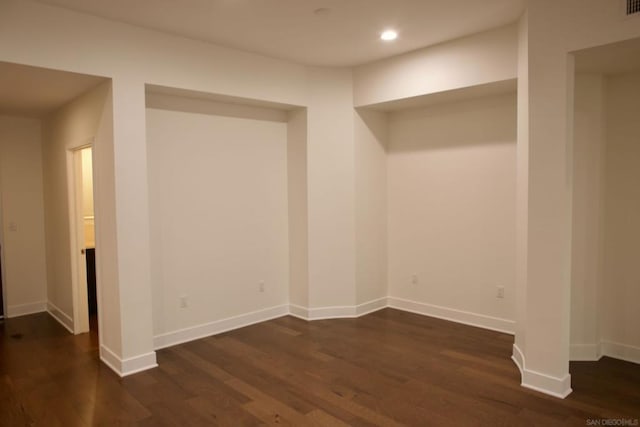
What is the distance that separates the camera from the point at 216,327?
4.60 m

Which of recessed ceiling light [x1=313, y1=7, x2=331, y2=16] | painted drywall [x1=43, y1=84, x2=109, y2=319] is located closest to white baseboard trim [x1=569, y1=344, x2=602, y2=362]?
recessed ceiling light [x1=313, y1=7, x2=331, y2=16]

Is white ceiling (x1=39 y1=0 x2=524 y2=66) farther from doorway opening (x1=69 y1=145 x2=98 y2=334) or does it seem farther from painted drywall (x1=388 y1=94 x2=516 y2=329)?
doorway opening (x1=69 y1=145 x2=98 y2=334)

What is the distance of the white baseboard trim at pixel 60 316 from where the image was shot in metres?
4.80

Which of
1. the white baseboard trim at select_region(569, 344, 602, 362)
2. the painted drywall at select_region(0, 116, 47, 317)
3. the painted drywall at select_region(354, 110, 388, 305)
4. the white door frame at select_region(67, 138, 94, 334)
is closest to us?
the white baseboard trim at select_region(569, 344, 602, 362)

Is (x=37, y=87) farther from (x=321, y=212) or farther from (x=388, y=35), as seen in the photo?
(x=388, y=35)

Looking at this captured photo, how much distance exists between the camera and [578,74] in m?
3.51

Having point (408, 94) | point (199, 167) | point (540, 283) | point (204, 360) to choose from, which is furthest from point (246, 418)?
point (408, 94)

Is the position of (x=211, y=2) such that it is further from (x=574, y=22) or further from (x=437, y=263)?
(x=437, y=263)

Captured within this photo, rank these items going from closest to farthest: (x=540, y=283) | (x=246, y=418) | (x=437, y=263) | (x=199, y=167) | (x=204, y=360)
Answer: (x=246, y=418) < (x=540, y=283) < (x=204, y=360) < (x=199, y=167) < (x=437, y=263)

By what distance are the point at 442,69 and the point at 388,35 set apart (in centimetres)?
67

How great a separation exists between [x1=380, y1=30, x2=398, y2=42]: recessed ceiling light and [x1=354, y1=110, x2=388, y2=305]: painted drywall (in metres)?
1.11

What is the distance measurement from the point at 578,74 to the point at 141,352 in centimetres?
434

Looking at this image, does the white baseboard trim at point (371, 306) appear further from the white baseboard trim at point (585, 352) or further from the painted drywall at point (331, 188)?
the white baseboard trim at point (585, 352)

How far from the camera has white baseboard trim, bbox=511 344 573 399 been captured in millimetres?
3053
